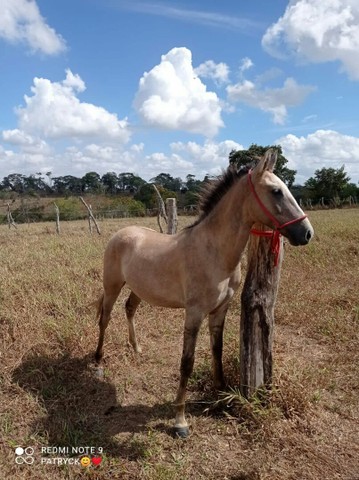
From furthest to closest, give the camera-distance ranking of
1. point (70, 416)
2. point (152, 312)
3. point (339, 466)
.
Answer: point (152, 312)
point (70, 416)
point (339, 466)

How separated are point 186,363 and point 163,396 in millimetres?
691

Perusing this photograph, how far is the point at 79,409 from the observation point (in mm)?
3418

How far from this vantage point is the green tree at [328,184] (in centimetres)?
3897

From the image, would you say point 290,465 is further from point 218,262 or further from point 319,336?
point 319,336

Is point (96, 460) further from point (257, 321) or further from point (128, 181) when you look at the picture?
point (128, 181)

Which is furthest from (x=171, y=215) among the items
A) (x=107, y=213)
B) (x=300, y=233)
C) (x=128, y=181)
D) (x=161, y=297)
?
(x=128, y=181)

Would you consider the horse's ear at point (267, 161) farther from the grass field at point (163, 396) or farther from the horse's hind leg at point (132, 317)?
the horse's hind leg at point (132, 317)

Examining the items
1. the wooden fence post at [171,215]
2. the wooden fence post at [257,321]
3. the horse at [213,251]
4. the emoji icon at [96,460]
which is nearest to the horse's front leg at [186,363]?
the horse at [213,251]

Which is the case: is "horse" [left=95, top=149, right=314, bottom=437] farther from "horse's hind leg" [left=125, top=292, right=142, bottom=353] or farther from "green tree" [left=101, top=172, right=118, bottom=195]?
"green tree" [left=101, top=172, right=118, bottom=195]

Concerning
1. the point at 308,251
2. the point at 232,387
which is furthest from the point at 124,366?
the point at 308,251

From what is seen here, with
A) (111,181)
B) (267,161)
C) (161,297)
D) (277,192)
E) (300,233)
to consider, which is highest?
(111,181)

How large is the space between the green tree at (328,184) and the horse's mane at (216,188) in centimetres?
3821

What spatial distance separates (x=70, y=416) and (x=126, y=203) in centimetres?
3562

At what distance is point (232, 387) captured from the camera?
356 cm
